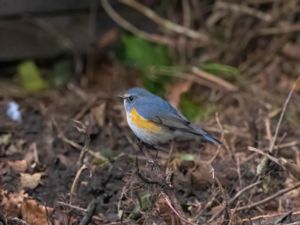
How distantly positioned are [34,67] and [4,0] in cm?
53

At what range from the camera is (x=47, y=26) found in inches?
257

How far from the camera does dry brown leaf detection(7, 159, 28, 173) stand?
450 cm

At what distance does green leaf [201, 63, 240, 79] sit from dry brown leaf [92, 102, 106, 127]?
1.04 m

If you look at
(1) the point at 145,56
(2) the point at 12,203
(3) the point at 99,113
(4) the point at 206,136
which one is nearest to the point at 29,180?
(2) the point at 12,203

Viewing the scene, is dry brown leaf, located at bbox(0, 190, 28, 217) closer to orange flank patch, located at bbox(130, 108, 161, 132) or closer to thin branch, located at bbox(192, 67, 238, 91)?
orange flank patch, located at bbox(130, 108, 161, 132)

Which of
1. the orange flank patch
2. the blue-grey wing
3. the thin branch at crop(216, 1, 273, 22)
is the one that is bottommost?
the thin branch at crop(216, 1, 273, 22)

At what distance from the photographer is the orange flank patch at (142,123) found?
15.0 ft

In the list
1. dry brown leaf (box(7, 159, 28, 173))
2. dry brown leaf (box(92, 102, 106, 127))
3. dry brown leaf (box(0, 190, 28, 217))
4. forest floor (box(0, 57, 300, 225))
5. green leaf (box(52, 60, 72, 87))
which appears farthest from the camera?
green leaf (box(52, 60, 72, 87))

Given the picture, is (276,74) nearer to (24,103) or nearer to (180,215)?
(24,103)

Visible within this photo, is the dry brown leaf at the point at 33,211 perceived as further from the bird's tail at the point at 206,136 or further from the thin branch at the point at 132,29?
the thin branch at the point at 132,29

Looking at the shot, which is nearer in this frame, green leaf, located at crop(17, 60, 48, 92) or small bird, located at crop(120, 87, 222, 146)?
small bird, located at crop(120, 87, 222, 146)

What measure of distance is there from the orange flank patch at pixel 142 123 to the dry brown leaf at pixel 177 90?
1.18 meters

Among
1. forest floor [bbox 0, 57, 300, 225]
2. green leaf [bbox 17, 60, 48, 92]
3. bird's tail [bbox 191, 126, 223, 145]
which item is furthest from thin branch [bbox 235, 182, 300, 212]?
green leaf [bbox 17, 60, 48, 92]

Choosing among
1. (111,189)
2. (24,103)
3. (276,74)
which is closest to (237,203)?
(111,189)
